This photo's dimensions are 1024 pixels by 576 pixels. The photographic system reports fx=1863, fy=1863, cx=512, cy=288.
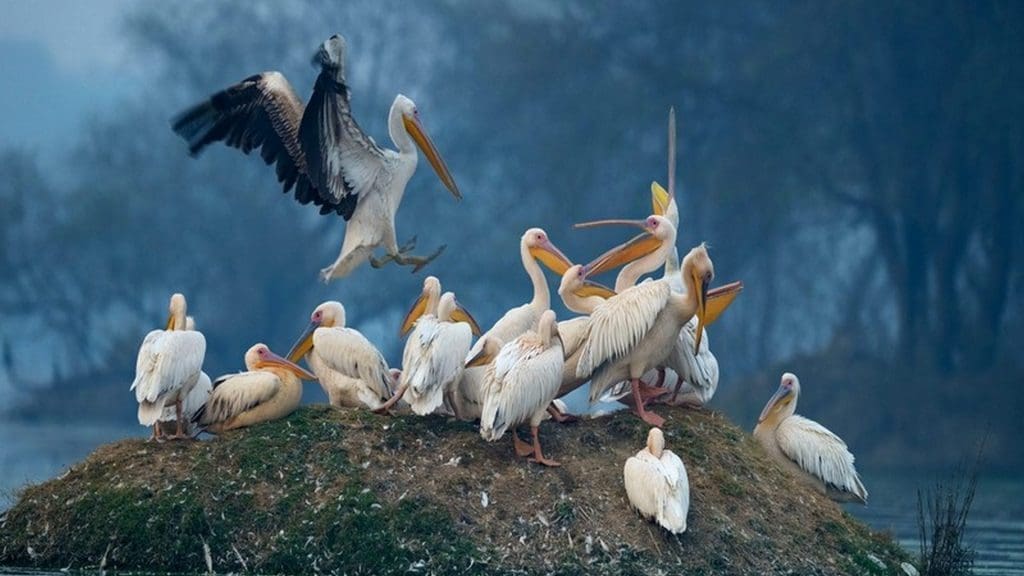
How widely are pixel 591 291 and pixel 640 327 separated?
0.90 metres

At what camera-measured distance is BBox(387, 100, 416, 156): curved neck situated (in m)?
13.4

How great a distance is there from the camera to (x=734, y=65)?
123ft

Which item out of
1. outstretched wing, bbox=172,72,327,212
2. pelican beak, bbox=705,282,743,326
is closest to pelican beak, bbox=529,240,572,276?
pelican beak, bbox=705,282,743,326

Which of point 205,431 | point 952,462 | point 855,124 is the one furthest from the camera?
point 855,124

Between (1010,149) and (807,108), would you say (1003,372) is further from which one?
(807,108)

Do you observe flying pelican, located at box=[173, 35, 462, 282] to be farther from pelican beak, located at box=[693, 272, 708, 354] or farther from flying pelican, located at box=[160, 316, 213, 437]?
pelican beak, located at box=[693, 272, 708, 354]

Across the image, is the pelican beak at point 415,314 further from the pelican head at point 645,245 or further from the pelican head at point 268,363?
the pelican head at point 645,245

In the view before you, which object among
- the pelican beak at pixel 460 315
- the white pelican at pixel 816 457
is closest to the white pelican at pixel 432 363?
the pelican beak at pixel 460 315

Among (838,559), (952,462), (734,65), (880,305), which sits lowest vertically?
(838,559)

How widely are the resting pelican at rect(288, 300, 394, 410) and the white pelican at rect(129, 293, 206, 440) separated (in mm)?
878

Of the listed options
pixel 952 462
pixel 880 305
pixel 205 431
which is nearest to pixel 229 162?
pixel 880 305

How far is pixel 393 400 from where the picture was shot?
11234 mm

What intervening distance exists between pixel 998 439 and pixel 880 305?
14.0ft

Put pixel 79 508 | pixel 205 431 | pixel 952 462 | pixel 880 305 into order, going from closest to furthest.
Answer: pixel 79 508 < pixel 205 431 < pixel 952 462 < pixel 880 305
